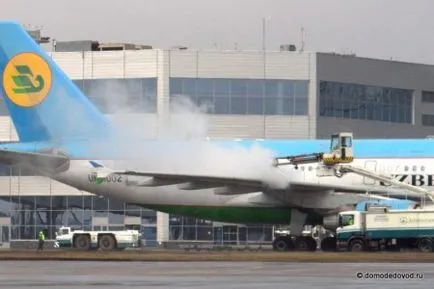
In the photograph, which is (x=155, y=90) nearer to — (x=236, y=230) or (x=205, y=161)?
(x=236, y=230)

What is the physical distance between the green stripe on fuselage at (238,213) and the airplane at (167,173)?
54 millimetres

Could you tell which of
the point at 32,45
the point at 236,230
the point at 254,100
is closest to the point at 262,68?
the point at 254,100

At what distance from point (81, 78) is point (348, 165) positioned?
42443 mm

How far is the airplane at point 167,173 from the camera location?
6706 centimetres

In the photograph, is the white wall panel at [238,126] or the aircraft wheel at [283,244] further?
the white wall panel at [238,126]

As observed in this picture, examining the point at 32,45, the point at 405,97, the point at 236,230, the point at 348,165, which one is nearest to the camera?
the point at 348,165

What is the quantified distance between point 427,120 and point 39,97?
5184 cm

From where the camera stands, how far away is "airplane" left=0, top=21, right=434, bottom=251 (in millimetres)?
67062

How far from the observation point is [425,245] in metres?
61.2

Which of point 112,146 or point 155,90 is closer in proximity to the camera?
point 112,146

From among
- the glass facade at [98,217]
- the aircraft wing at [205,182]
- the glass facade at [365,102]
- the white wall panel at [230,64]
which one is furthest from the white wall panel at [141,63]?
the aircraft wing at [205,182]

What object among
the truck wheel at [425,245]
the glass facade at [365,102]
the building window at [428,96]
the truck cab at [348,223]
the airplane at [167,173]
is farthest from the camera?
the building window at [428,96]

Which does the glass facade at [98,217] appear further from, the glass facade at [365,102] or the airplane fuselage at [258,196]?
the airplane fuselage at [258,196]

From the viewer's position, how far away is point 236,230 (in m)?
103
